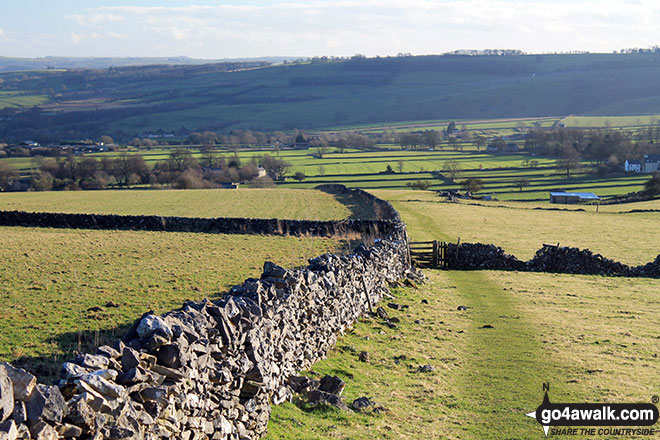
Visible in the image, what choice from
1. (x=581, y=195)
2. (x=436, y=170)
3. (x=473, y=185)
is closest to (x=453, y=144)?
(x=436, y=170)

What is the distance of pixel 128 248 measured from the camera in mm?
28203

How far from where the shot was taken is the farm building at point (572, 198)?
68125mm

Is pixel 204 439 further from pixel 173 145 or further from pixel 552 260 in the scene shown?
pixel 173 145

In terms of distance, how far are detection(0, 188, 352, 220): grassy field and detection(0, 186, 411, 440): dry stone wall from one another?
30.2 meters

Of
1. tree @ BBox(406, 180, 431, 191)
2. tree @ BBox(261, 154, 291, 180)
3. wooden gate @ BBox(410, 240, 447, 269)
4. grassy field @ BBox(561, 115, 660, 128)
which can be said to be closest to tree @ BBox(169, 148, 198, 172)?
tree @ BBox(261, 154, 291, 180)

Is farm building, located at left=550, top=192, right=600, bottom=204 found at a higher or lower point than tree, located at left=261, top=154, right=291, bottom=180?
lower

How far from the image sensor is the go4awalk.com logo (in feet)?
35.3

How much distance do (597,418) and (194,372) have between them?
7.80 metres

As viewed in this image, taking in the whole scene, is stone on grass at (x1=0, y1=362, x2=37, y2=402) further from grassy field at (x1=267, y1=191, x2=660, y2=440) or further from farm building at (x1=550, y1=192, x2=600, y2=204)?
farm building at (x1=550, y1=192, x2=600, y2=204)

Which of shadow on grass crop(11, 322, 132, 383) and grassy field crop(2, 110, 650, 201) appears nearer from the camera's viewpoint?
shadow on grass crop(11, 322, 132, 383)

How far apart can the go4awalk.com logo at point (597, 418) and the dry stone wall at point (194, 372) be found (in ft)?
15.6

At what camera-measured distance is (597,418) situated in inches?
444

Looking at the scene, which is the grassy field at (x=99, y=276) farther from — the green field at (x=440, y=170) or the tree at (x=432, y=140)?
the tree at (x=432, y=140)

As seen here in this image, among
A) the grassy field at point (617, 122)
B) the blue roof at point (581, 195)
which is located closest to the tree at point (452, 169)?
the blue roof at point (581, 195)
